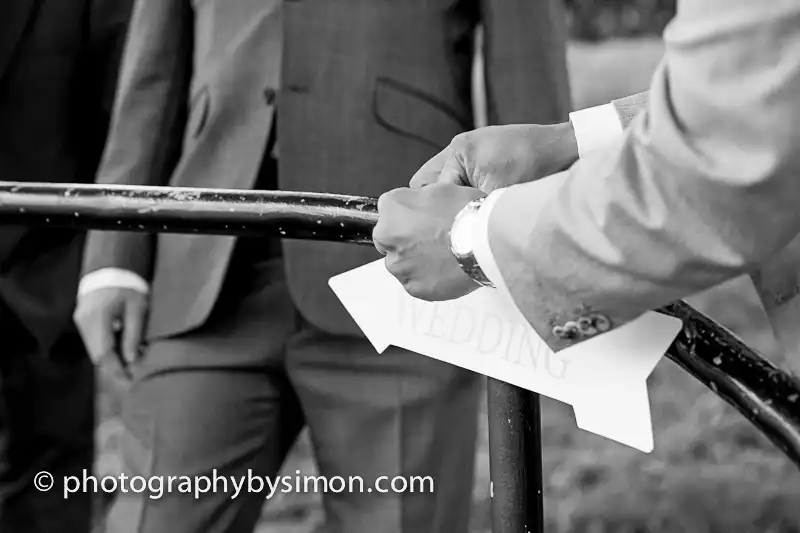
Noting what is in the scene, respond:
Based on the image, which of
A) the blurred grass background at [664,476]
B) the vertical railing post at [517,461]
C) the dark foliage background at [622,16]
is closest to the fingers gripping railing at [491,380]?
the vertical railing post at [517,461]

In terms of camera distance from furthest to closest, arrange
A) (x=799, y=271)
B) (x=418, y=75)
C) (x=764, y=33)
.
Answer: (x=418, y=75)
(x=799, y=271)
(x=764, y=33)

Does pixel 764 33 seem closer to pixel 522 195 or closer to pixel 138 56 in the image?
pixel 522 195

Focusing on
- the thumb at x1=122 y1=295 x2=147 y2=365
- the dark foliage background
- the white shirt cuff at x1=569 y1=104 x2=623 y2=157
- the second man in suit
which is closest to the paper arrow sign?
the white shirt cuff at x1=569 y1=104 x2=623 y2=157

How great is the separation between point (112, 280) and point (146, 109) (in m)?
0.17

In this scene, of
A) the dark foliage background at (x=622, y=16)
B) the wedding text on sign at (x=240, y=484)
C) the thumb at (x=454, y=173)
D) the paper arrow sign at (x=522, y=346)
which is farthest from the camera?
the dark foliage background at (x=622, y=16)

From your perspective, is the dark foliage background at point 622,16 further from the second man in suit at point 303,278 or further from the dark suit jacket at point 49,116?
the second man in suit at point 303,278

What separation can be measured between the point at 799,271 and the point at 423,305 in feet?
0.68

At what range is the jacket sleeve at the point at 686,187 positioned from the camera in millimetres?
385

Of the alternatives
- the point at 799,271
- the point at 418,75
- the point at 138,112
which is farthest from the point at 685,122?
the point at 138,112

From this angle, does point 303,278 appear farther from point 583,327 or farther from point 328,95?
point 583,327

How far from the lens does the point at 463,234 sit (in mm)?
496

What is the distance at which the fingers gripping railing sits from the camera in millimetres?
454

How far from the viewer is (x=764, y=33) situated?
384 mm

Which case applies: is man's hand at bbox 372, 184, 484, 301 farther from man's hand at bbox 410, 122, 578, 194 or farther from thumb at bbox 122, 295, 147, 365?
thumb at bbox 122, 295, 147, 365
